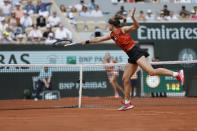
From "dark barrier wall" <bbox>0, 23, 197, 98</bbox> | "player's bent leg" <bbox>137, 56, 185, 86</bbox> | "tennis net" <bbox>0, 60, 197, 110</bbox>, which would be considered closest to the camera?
"player's bent leg" <bbox>137, 56, 185, 86</bbox>

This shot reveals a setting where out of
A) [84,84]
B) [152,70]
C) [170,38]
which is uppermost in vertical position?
[170,38]

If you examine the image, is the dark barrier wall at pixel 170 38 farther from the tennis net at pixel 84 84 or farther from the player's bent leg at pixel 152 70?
the player's bent leg at pixel 152 70

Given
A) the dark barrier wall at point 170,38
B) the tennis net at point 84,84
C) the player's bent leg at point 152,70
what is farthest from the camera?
the dark barrier wall at point 170,38

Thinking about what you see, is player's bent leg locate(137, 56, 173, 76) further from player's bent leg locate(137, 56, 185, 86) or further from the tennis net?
the tennis net

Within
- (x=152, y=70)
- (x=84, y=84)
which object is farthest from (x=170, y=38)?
(x=152, y=70)

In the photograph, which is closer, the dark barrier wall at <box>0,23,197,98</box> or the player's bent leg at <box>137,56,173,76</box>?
the player's bent leg at <box>137,56,173,76</box>

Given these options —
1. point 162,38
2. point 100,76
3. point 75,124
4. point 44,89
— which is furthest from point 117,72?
point 75,124

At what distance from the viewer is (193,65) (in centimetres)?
1598

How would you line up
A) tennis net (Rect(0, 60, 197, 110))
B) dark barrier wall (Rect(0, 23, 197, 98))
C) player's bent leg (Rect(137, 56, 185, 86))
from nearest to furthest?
1. player's bent leg (Rect(137, 56, 185, 86))
2. tennis net (Rect(0, 60, 197, 110))
3. dark barrier wall (Rect(0, 23, 197, 98))

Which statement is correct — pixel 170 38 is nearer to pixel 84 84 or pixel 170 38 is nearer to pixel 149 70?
pixel 84 84

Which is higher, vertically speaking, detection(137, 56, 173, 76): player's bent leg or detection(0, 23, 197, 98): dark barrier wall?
detection(0, 23, 197, 98): dark barrier wall

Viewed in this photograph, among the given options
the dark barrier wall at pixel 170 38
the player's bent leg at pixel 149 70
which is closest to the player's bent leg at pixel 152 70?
the player's bent leg at pixel 149 70

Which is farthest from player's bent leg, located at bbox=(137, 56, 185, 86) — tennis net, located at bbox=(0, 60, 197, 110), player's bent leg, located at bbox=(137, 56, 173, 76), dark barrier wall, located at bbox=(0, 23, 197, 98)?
dark barrier wall, located at bbox=(0, 23, 197, 98)

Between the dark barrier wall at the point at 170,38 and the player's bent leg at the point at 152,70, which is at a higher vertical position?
the dark barrier wall at the point at 170,38
